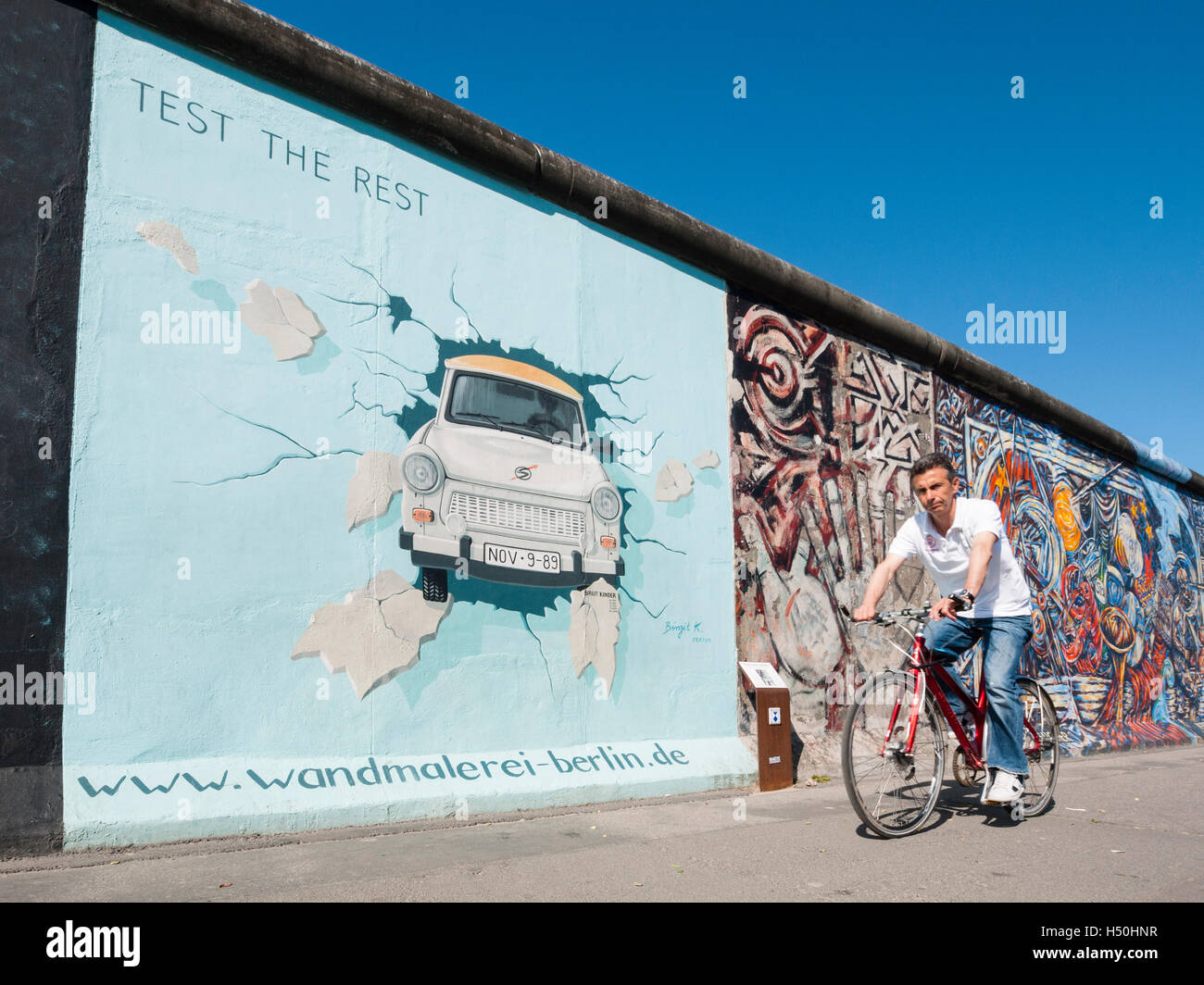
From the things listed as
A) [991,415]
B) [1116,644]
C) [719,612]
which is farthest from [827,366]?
[1116,644]

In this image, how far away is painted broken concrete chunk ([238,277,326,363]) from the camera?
4930mm

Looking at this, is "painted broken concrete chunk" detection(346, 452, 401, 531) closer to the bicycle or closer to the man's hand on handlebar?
the bicycle

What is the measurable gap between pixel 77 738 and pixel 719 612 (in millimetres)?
4303

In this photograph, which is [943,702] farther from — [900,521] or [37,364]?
[900,521]

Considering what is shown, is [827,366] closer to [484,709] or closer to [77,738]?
[484,709]

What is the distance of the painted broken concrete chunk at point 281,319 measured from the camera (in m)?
4.93

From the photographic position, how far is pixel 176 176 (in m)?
4.76

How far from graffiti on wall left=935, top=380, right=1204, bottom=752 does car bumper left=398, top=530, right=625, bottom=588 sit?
220 inches

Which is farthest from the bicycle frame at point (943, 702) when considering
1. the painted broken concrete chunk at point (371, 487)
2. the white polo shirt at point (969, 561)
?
the painted broken concrete chunk at point (371, 487)

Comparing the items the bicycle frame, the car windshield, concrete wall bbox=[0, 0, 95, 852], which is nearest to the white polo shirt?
the bicycle frame

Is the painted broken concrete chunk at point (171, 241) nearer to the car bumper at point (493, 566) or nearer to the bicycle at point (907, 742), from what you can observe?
the car bumper at point (493, 566)

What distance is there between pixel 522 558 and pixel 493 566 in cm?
23
